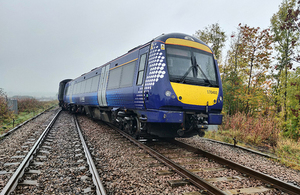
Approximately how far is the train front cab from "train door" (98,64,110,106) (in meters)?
3.80

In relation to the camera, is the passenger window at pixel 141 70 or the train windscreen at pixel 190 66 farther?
the passenger window at pixel 141 70

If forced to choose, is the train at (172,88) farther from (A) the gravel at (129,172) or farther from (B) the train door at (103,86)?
(B) the train door at (103,86)

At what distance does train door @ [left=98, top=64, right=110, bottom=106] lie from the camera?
9.26 meters

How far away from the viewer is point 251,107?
10172 mm

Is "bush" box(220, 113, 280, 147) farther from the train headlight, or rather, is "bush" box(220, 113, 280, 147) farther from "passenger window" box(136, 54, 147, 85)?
"passenger window" box(136, 54, 147, 85)

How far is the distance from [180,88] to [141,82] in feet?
4.02

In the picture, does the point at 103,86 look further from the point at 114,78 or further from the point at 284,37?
the point at 284,37

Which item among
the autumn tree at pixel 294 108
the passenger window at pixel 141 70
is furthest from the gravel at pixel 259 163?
the passenger window at pixel 141 70

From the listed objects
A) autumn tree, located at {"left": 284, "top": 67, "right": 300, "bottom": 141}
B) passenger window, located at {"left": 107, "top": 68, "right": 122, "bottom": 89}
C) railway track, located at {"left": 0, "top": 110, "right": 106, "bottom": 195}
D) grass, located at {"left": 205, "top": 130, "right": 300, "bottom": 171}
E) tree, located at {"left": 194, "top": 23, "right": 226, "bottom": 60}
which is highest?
tree, located at {"left": 194, "top": 23, "right": 226, "bottom": 60}

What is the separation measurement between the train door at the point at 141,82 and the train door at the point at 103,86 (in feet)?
11.1

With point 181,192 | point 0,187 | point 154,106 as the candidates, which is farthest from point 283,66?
point 0,187

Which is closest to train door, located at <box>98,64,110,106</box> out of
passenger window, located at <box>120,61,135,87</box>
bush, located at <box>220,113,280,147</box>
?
passenger window, located at <box>120,61,135,87</box>

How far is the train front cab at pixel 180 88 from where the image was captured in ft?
17.3

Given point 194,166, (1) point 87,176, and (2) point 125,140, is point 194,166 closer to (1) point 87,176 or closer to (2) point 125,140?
(1) point 87,176
